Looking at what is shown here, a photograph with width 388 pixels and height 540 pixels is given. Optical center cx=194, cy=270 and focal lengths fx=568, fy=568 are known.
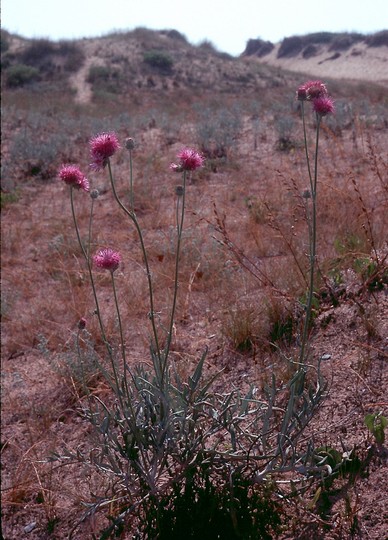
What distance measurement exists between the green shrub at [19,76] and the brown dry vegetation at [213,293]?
12.3 m

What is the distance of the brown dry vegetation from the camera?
2.24m

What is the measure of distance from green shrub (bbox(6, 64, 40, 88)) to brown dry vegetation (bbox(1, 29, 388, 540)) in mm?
12343

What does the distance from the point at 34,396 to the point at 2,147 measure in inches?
287

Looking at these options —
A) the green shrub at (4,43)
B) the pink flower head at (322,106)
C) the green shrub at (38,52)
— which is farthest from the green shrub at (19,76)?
the pink flower head at (322,106)

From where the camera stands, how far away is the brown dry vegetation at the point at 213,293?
224cm

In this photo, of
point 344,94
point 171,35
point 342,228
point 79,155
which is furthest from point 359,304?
point 171,35

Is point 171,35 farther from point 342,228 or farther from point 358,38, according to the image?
point 342,228

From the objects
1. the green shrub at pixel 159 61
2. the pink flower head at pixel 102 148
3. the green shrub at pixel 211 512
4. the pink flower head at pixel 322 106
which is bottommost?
the green shrub at pixel 211 512

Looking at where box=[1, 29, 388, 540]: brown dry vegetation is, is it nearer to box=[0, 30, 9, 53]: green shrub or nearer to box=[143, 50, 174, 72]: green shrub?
box=[143, 50, 174, 72]: green shrub

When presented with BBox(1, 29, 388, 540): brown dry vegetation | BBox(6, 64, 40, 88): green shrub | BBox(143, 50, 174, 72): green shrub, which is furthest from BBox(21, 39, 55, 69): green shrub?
BBox(1, 29, 388, 540): brown dry vegetation

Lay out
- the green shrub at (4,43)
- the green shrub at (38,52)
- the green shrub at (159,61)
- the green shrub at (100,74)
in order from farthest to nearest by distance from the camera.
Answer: the green shrub at (4,43), the green shrub at (38,52), the green shrub at (159,61), the green shrub at (100,74)

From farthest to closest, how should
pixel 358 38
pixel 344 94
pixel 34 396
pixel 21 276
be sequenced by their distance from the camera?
pixel 358 38 → pixel 344 94 → pixel 21 276 → pixel 34 396

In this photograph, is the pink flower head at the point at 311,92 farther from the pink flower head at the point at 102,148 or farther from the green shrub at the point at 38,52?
the green shrub at the point at 38,52

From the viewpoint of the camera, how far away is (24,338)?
3.64m
